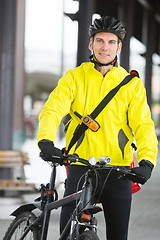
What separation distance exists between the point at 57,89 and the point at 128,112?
43 cm

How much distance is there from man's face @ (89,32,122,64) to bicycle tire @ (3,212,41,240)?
111 centimetres

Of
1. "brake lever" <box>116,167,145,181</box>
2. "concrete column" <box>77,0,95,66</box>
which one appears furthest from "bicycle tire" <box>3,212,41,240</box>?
"concrete column" <box>77,0,95,66</box>

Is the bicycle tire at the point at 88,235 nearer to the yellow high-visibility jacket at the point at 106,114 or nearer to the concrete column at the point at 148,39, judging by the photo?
the yellow high-visibility jacket at the point at 106,114

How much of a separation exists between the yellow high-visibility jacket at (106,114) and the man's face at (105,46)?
76 millimetres

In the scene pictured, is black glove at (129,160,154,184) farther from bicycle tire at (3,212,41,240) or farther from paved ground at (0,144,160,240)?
paved ground at (0,144,160,240)

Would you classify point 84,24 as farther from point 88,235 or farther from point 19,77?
point 88,235

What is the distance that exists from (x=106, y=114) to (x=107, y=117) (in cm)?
2

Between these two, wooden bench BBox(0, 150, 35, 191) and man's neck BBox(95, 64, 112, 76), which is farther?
wooden bench BBox(0, 150, 35, 191)

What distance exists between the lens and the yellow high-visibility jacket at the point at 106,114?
10.9 feet

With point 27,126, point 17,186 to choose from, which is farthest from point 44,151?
point 27,126

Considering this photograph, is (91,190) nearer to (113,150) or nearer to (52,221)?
(113,150)

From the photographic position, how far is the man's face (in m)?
3.41

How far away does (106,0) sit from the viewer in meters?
25.7

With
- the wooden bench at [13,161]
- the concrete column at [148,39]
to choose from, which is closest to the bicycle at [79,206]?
the wooden bench at [13,161]
